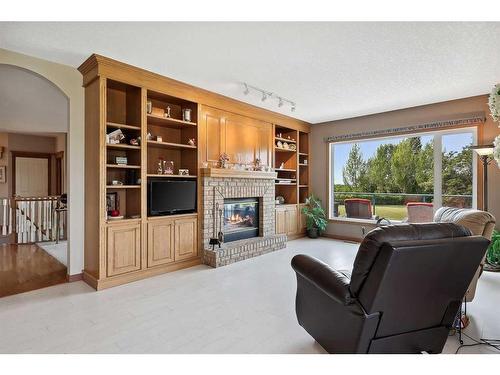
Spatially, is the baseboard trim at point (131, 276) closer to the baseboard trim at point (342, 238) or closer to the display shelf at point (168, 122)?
the display shelf at point (168, 122)

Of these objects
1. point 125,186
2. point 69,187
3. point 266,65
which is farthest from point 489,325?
point 69,187

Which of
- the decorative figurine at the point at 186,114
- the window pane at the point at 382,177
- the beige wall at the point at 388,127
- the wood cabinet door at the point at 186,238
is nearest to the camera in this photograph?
the wood cabinet door at the point at 186,238

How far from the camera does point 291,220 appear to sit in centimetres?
650

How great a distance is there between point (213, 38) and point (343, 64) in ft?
5.32

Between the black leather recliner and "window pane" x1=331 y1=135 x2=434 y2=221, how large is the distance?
3.94 meters

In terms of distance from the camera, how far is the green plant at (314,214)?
21.6ft

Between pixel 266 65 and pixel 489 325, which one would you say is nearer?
pixel 489 325

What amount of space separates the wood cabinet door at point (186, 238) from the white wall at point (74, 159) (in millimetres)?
1245

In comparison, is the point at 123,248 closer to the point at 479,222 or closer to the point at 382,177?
the point at 479,222

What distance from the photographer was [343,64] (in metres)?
3.45

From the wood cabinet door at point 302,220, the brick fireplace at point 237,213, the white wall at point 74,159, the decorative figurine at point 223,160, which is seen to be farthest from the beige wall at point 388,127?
the white wall at point 74,159

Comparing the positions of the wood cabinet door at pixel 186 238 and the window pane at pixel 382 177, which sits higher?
the window pane at pixel 382 177
